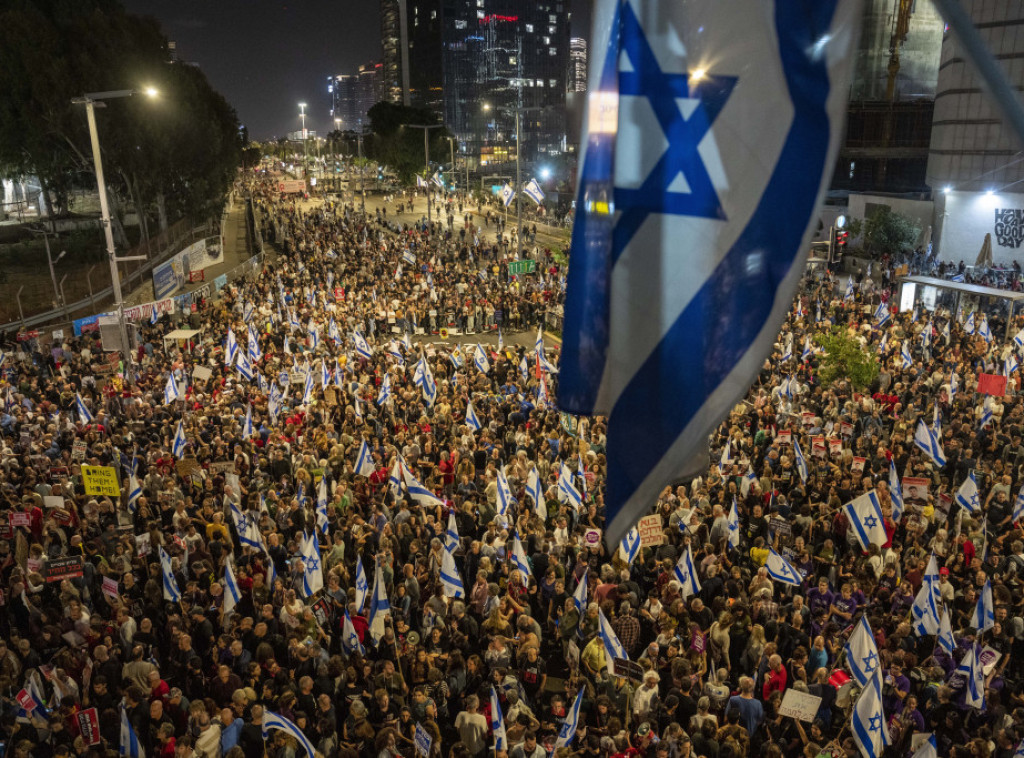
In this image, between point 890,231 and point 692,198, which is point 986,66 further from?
point 890,231

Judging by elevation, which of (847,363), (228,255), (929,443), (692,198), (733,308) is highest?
(692,198)

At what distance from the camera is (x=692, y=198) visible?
12.2 feet

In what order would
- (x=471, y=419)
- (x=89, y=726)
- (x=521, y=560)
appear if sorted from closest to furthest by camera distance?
1. (x=89, y=726)
2. (x=521, y=560)
3. (x=471, y=419)

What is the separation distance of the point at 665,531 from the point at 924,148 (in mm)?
58639

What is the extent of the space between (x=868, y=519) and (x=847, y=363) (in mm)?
9116

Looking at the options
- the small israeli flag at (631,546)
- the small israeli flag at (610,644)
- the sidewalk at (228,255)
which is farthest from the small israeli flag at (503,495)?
the sidewalk at (228,255)

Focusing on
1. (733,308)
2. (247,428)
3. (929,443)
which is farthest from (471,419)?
(733,308)

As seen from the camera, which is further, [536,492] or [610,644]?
[536,492]

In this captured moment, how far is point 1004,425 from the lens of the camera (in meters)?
15.9

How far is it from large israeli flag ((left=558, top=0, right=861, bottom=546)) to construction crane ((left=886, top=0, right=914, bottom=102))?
65.9 meters

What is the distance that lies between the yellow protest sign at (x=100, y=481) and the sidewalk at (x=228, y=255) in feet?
74.7

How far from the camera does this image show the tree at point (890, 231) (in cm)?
4153

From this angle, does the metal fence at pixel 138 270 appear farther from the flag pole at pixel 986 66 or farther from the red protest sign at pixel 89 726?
the flag pole at pixel 986 66

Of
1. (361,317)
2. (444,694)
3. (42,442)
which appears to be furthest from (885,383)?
(42,442)
